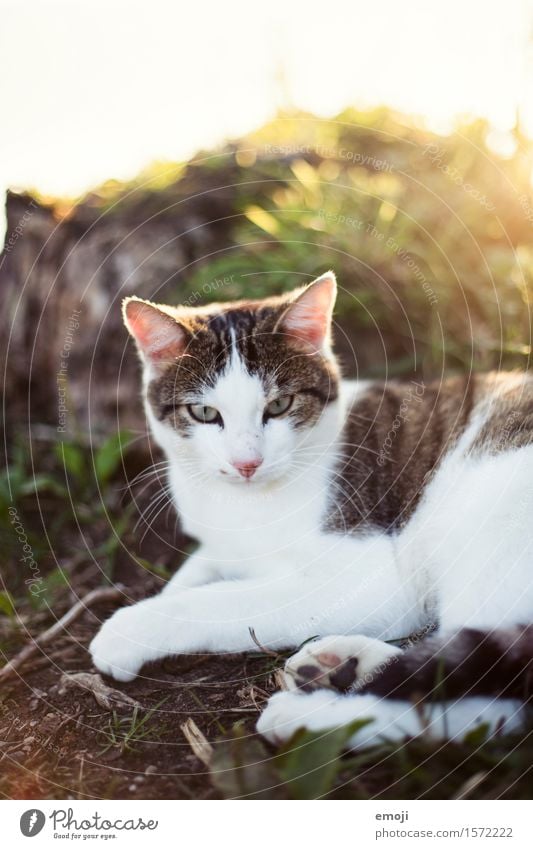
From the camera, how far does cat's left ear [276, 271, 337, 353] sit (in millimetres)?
2369

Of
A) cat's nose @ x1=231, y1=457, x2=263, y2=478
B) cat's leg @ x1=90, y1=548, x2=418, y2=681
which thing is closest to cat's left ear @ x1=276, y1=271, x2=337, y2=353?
cat's nose @ x1=231, y1=457, x2=263, y2=478

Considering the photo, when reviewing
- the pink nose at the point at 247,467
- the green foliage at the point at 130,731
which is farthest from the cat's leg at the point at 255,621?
the pink nose at the point at 247,467

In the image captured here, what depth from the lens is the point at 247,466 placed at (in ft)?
7.37

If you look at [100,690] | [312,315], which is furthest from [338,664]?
[312,315]

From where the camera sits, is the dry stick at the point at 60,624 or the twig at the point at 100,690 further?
the dry stick at the point at 60,624

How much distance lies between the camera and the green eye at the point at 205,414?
7.88 ft

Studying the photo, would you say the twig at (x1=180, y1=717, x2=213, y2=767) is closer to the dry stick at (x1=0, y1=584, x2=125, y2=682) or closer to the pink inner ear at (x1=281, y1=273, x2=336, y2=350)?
the dry stick at (x1=0, y1=584, x2=125, y2=682)

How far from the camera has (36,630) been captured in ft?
8.89

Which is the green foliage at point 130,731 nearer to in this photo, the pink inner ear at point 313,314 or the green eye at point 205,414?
the green eye at point 205,414

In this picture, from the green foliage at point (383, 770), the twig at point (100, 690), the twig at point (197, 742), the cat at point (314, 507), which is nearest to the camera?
the green foliage at point (383, 770)

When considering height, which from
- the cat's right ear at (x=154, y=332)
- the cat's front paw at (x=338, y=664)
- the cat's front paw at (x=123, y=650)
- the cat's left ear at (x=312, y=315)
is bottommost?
the cat's front paw at (x=123, y=650)

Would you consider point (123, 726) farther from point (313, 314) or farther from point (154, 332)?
point (313, 314)
